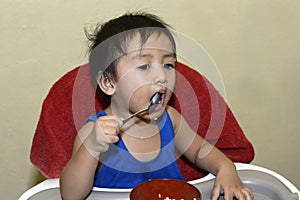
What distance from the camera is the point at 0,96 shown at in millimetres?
1378

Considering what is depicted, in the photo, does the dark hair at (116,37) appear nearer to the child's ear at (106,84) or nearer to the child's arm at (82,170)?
the child's ear at (106,84)

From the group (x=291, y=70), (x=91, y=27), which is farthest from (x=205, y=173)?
(x=291, y=70)

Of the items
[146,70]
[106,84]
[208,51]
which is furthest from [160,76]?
[208,51]

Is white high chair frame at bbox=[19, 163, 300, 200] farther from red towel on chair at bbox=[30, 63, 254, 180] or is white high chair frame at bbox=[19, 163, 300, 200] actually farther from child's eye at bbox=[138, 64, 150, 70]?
child's eye at bbox=[138, 64, 150, 70]

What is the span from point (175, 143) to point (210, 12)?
46 cm

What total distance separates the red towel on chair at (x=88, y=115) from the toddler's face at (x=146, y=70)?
12cm

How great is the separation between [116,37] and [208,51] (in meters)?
0.53

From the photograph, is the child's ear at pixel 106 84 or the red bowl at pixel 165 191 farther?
the child's ear at pixel 106 84

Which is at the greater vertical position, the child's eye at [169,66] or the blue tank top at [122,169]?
the child's eye at [169,66]

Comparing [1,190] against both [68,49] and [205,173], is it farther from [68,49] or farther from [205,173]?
[205,173]

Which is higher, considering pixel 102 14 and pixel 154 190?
A: pixel 102 14

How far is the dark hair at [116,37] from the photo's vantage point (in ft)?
3.12

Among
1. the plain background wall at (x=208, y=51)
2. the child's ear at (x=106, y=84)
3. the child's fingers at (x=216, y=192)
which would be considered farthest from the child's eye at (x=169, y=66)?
the plain background wall at (x=208, y=51)

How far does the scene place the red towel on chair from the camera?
40.6 inches
